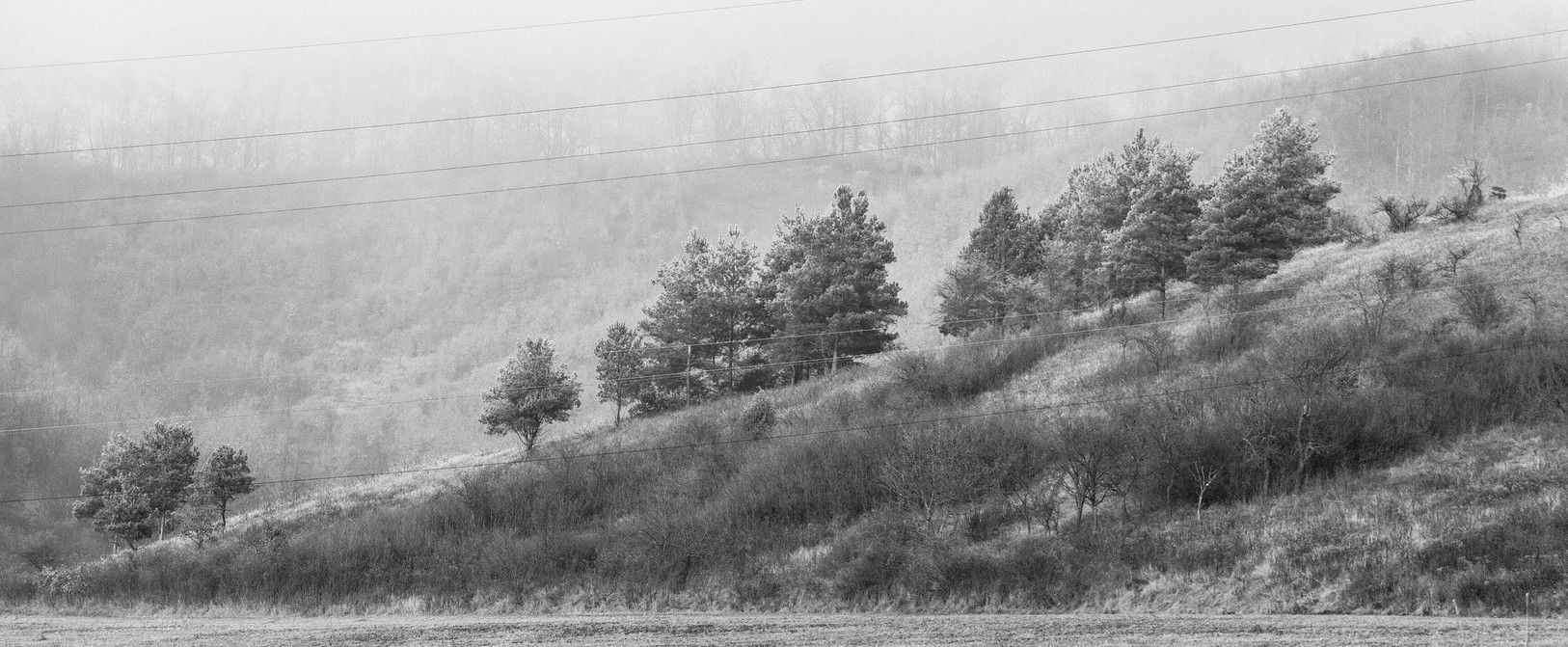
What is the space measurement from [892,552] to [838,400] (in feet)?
52.8

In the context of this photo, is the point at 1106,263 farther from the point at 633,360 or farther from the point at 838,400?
the point at 633,360

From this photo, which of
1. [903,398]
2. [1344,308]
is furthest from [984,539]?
[1344,308]

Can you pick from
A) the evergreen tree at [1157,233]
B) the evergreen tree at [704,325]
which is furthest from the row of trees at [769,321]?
the evergreen tree at [1157,233]

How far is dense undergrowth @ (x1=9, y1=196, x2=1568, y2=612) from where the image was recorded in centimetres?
2562

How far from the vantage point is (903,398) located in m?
43.5

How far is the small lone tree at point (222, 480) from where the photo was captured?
157 feet

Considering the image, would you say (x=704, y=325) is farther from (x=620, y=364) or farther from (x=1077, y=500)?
(x=1077, y=500)

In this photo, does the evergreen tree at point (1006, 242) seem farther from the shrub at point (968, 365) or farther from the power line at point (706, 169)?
the power line at point (706, 169)

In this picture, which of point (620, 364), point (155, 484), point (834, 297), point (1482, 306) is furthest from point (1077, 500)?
point (155, 484)

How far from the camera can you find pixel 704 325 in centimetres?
5622

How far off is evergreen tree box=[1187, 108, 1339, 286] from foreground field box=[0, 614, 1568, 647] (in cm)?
2820

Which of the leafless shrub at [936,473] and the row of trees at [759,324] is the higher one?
the row of trees at [759,324]

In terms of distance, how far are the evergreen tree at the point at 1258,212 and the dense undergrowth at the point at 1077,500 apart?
3.91 m

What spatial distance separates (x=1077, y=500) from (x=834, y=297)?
25.3 m
